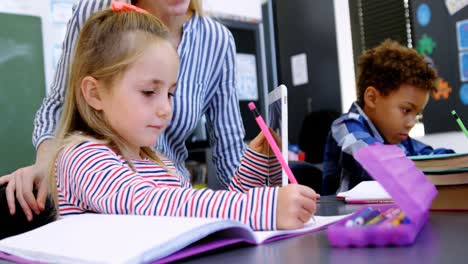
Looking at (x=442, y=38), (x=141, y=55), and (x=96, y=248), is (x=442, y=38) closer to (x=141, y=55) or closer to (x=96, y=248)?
(x=141, y=55)

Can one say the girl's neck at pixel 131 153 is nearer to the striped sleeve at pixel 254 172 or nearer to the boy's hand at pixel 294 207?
the striped sleeve at pixel 254 172

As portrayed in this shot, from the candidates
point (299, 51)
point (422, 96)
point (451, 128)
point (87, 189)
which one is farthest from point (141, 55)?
point (299, 51)

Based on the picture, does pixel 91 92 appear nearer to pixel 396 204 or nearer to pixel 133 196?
pixel 133 196

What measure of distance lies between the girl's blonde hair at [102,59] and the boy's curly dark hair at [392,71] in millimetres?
1143

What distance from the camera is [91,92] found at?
0.89 m

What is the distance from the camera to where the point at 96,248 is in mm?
456

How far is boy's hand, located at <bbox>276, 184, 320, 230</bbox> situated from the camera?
1.85 ft

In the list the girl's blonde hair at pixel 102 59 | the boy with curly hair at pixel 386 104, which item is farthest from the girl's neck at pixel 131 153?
the boy with curly hair at pixel 386 104

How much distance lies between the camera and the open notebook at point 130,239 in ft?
1.43

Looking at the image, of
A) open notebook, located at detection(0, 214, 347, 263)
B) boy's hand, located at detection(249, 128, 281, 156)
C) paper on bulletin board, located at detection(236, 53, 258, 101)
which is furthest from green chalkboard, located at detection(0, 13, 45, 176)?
open notebook, located at detection(0, 214, 347, 263)

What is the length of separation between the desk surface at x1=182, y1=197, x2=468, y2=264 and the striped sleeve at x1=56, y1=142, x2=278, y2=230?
7 centimetres

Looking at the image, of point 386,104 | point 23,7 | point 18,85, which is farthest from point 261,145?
point 23,7

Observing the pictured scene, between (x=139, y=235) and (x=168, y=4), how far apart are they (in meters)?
0.71

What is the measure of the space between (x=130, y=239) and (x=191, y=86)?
769 mm
